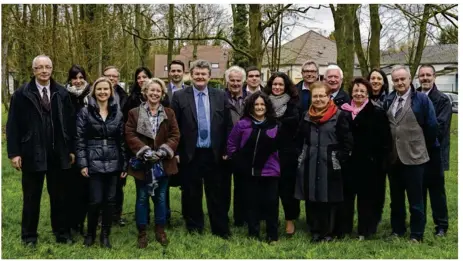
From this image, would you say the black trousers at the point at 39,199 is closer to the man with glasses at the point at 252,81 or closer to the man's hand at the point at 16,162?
the man's hand at the point at 16,162

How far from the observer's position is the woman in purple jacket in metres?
5.72

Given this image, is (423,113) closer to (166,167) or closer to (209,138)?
(209,138)

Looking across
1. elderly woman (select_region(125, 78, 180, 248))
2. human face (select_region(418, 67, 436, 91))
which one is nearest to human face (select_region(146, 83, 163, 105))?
elderly woman (select_region(125, 78, 180, 248))

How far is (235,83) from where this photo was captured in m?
6.13

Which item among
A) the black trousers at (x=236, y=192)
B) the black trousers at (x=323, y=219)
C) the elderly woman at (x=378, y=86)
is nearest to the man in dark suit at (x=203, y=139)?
the black trousers at (x=236, y=192)

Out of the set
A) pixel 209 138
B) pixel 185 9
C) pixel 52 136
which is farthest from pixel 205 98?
pixel 185 9

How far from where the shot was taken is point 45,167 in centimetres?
538

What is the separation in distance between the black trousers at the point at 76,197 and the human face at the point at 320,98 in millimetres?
2674

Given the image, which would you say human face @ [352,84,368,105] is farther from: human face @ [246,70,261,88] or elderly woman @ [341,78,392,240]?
human face @ [246,70,261,88]

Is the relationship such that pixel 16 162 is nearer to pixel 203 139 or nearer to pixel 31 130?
pixel 31 130

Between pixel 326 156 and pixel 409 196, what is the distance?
108 centimetres

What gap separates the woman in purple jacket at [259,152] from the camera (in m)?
5.72

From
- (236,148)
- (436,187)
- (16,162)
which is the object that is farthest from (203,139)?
(436,187)

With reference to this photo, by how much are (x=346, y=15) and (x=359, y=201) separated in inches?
362
